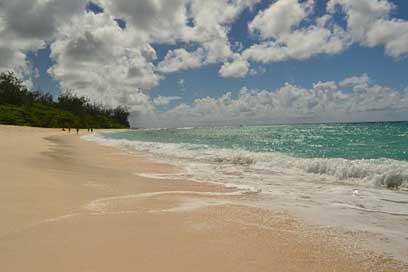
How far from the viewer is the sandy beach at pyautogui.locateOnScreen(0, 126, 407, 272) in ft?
10.8

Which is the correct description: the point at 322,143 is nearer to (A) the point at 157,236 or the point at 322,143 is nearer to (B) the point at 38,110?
(A) the point at 157,236

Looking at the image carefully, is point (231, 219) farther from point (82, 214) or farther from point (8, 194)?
point (8, 194)

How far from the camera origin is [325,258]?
3568mm

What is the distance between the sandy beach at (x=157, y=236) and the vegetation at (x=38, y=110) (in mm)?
77949

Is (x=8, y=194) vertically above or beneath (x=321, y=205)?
above

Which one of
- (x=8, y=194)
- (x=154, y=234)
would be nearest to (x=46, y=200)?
(x=8, y=194)

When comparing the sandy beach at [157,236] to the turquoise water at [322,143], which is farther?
the turquoise water at [322,143]

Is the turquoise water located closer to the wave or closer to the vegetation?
the wave

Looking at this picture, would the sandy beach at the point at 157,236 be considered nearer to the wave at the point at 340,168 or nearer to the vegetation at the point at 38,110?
the wave at the point at 340,168

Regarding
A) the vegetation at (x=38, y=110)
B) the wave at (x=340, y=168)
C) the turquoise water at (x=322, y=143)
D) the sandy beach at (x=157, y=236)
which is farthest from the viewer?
the vegetation at (x=38, y=110)

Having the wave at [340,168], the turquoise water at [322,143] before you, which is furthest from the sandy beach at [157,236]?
the turquoise water at [322,143]

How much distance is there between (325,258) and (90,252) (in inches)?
105

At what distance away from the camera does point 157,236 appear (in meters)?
4.12

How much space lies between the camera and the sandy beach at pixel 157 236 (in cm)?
330
